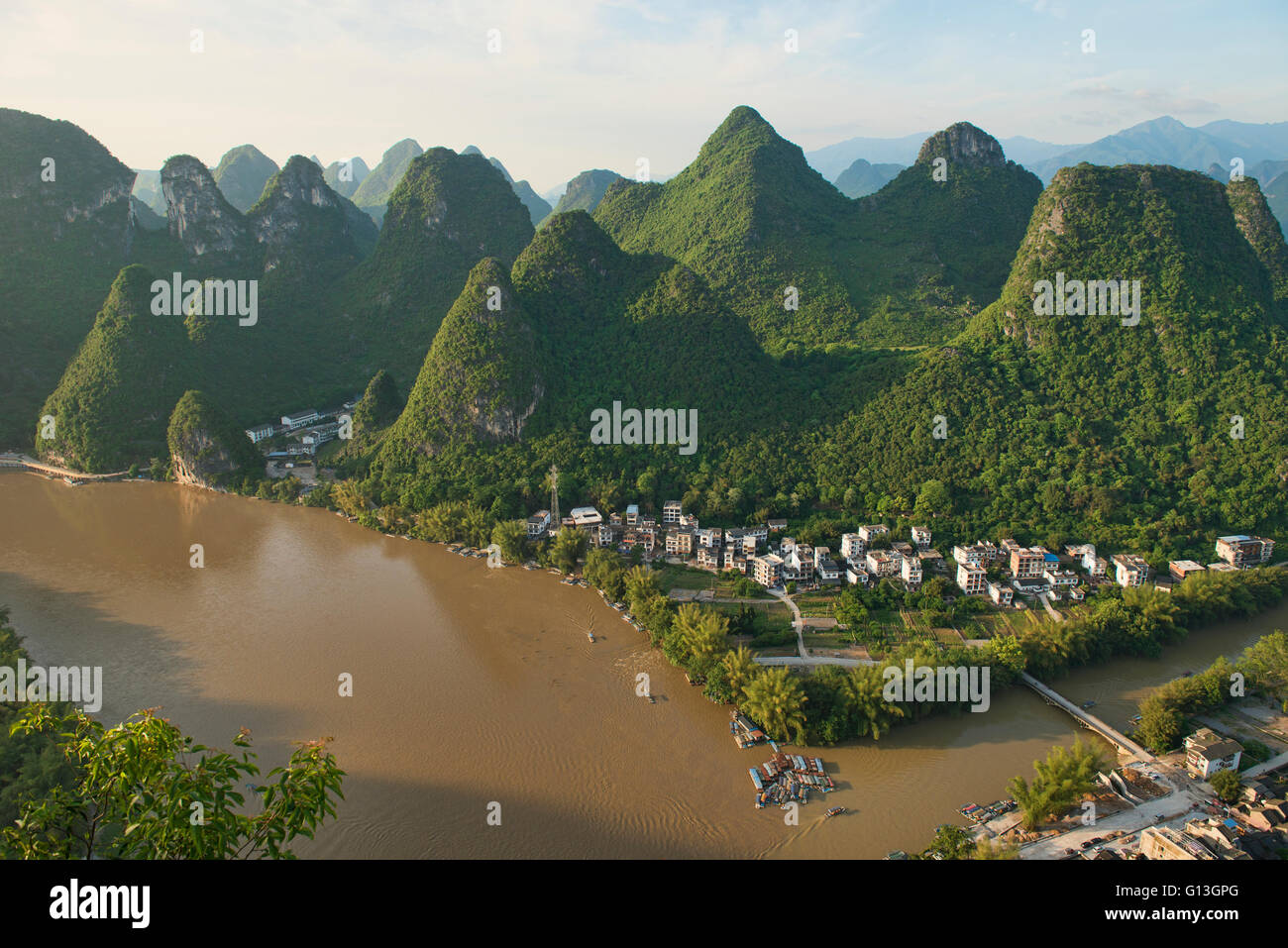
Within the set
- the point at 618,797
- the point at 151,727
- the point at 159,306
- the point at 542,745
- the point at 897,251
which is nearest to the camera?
the point at 151,727

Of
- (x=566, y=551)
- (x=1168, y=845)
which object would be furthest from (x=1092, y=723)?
(x=566, y=551)

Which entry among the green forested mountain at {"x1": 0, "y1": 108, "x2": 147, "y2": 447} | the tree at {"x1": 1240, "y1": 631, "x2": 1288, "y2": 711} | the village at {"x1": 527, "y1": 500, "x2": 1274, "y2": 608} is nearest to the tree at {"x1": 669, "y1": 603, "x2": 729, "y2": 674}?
the village at {"x1": 527, "y1": 500, "x2": 1274, "y2": 608}

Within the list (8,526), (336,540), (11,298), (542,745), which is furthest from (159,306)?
(542,745)

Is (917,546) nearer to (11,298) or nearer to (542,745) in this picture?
(542,745)

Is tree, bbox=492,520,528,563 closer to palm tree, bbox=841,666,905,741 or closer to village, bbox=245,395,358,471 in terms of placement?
palm tree, bbox=841,666,905,741

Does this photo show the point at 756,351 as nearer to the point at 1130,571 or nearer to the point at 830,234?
the point at 1130,571

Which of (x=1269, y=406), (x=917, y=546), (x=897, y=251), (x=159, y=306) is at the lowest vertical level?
(x=917, y=546)

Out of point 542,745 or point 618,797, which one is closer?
point 618,797

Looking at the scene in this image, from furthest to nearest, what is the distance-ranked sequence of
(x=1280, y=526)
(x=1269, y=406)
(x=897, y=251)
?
(x=897, y=251) → (x=1269, y=406) → (x=1280, y=526)
